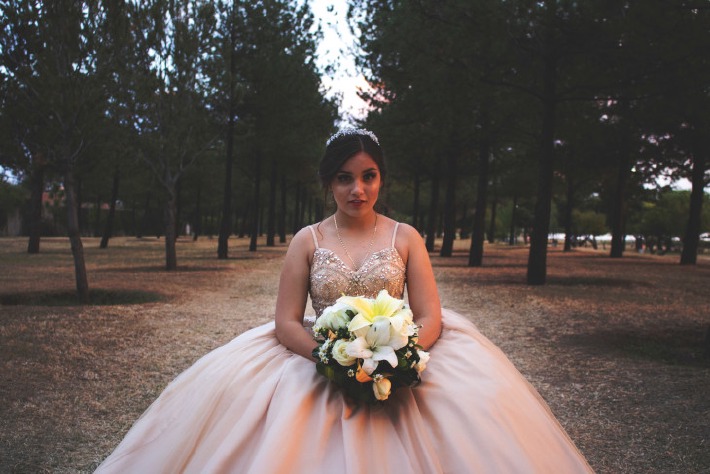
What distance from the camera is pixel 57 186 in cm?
1234

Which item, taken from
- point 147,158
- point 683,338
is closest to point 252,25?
point 147,158

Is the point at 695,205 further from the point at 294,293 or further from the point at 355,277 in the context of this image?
the point at 294,293

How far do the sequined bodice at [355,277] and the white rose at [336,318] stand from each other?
640 mm

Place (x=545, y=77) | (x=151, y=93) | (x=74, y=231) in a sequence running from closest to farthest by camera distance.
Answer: (x=74, y=231), (x=151, y=93), (x=545, y=77)

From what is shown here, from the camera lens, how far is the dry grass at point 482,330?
15.5 ft

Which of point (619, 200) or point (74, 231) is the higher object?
point (619, 200)

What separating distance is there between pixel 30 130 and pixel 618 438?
11848mm

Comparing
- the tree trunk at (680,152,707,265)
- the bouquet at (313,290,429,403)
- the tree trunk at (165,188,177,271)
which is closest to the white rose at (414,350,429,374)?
the bouquet at (313,290,429,403)

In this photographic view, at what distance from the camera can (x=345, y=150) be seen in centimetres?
327

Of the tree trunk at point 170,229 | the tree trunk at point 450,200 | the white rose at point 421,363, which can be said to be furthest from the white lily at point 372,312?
the tree trunk at point 450,200

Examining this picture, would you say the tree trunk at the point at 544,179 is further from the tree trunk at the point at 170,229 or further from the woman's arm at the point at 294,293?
the woman's arm at the point at 294,293

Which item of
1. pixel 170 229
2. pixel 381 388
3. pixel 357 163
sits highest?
pixel 357 163

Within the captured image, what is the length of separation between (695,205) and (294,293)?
2714 centimetres

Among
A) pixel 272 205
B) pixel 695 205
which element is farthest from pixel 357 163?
pixel 272 205
